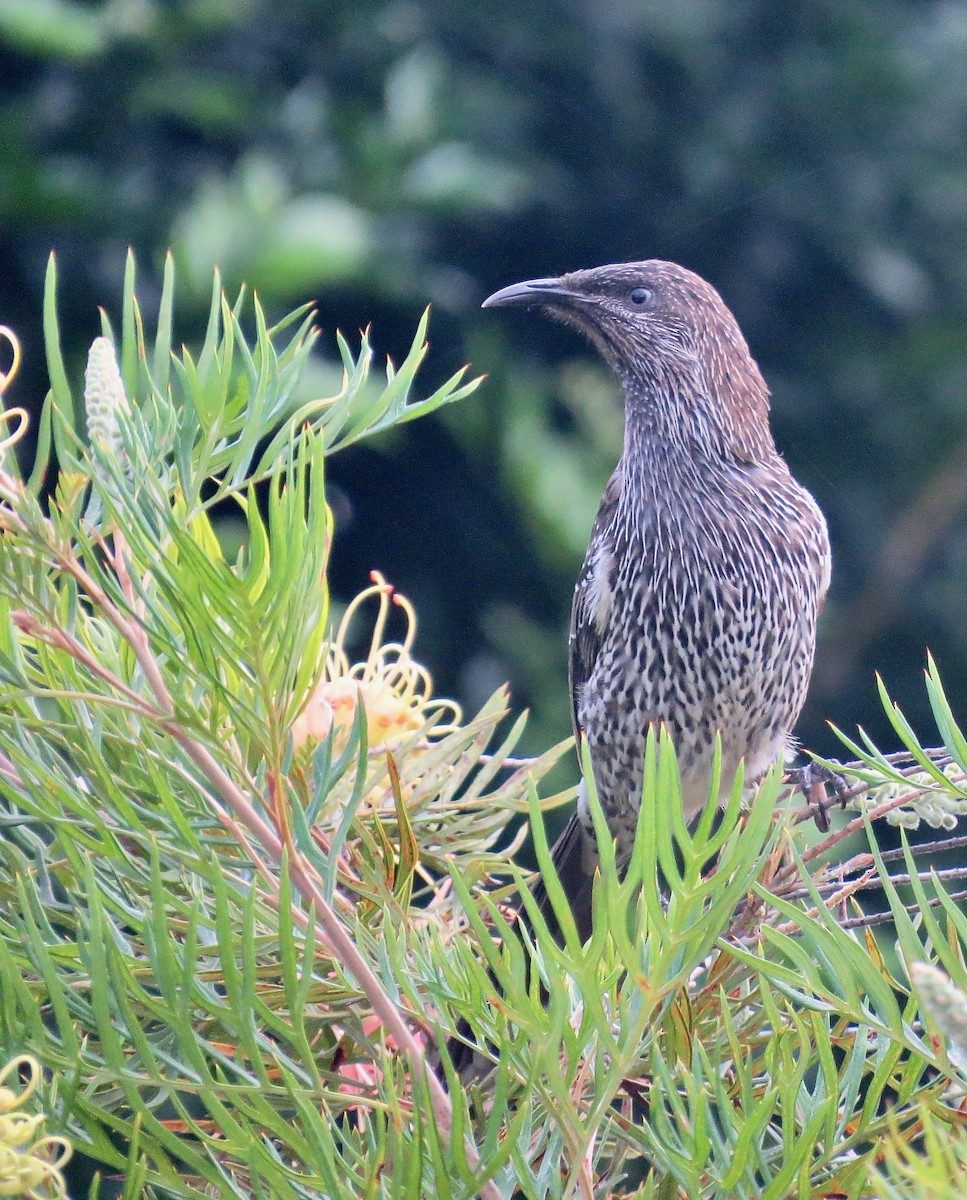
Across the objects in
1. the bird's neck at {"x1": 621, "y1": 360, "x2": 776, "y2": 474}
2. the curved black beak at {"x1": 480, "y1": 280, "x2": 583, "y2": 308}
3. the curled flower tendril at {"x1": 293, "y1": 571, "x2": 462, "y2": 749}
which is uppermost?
the curved black beak at {"x1": 480, "y1": 280, "x2": 583, "y2": 308}

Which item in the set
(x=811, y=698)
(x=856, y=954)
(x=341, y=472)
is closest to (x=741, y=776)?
(x=856, y=954)

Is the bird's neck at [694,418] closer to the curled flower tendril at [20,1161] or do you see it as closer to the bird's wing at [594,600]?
the bird's wing at [594,600]

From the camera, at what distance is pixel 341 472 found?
11.8ft

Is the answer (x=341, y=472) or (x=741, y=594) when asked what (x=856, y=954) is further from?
(x=341, y=472)

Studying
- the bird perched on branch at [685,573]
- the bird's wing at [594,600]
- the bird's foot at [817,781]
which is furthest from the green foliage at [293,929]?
the bird's wing at [594,600]

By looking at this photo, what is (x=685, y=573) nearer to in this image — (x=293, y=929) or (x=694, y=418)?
(x=694, y=418)

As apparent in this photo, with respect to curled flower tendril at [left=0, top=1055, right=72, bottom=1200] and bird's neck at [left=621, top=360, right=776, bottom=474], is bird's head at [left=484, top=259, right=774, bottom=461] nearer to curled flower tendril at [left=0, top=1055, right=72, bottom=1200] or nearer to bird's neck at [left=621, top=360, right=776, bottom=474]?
bird's neck at [left=621, top=360, right=776, bottom=474]

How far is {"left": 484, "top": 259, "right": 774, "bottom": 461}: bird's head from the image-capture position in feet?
4.80

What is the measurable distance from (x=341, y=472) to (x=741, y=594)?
239 cm

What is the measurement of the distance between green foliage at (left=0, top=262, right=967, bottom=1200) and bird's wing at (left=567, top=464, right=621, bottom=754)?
0.90m

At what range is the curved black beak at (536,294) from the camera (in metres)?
1.46

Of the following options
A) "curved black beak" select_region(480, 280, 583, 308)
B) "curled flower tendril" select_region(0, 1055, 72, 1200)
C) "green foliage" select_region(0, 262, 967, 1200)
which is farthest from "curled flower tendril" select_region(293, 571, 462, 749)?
"curved black beak" select_region(480, 280, 583, 308)

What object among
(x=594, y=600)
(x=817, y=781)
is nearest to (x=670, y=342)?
(x=594, y=600)

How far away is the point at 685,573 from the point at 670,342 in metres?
0.31
